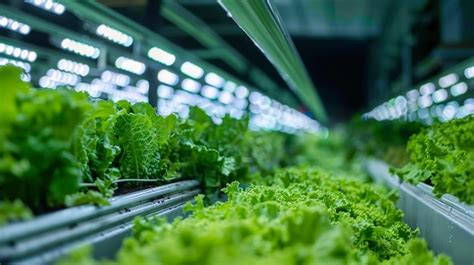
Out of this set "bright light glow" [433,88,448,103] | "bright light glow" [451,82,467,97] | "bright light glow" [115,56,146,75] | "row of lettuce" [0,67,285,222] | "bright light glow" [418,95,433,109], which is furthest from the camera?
"bright light glow" [418,95,433,109]

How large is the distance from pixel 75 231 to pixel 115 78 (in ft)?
14.5

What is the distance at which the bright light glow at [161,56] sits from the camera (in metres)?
4.39

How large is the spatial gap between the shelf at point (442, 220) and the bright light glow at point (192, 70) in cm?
264

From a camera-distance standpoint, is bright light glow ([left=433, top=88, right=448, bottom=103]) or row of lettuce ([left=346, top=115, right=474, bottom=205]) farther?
bright light glow ([left=433, top=88, right=448, bottom=103])

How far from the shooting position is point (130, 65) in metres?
4.86

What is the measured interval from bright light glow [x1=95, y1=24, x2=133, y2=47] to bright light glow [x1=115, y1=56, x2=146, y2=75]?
12.7 inches

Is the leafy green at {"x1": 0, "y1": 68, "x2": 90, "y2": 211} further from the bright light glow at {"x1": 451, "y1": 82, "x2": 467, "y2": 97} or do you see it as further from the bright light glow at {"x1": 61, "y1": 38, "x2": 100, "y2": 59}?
the bright light glow at {"x1": 451, "y1": 82, "x2": 467, "y2": 97}

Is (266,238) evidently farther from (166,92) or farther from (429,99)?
(429,99)

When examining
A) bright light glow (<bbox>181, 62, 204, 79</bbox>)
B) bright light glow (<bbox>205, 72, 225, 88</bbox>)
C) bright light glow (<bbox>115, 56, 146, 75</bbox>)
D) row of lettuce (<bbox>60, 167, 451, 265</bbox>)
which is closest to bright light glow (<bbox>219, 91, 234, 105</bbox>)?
bright light glow (<bbox>205, 72, 225, 88</bbox>)

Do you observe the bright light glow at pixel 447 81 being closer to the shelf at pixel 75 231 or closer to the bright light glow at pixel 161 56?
the bright light glow at pixel 161 56

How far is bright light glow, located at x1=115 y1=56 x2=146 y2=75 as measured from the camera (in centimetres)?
473

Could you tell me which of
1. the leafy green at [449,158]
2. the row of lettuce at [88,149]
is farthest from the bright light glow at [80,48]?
the leafy green at [449,158]

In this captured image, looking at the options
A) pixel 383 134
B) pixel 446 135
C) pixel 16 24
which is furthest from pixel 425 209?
pixel 383 134

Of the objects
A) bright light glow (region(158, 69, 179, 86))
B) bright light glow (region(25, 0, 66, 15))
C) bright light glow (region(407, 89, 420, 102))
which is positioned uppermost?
bright light glow (region(407, 89, 420, 102))
